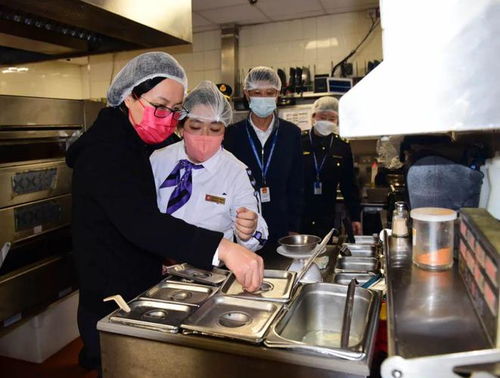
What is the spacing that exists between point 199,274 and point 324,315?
0.46 m

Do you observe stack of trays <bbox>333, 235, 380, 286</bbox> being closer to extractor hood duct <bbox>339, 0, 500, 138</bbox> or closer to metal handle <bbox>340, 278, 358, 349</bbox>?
metal handle <bbox>340, 278, 358, 349</bbox>

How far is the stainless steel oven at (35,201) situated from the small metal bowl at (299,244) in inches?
59.1

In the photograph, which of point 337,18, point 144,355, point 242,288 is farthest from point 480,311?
point 337,18

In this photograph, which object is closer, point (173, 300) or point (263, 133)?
point (173, 300)

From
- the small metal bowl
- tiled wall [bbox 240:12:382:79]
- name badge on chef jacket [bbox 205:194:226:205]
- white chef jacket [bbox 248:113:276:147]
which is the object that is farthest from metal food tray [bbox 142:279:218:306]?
tiled wall [bbox 240:12:382:79]

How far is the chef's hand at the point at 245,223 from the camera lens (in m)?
1.64

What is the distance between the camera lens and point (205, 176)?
1.93 m

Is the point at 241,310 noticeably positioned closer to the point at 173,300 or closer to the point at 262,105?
the point at 173,300

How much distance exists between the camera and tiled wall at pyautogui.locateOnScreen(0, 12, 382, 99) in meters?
4.46

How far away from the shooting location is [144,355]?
47.0 inches

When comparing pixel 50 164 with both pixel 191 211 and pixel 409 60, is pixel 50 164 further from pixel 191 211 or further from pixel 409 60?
pixel 409 60

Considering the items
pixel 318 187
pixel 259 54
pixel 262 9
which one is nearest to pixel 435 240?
pixel 318 187

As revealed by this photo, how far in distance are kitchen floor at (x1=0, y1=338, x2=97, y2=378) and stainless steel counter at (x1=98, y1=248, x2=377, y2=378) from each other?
1.62m

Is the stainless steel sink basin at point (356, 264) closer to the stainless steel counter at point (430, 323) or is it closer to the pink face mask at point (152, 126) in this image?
the stainless steel counter at point (430, 323)
